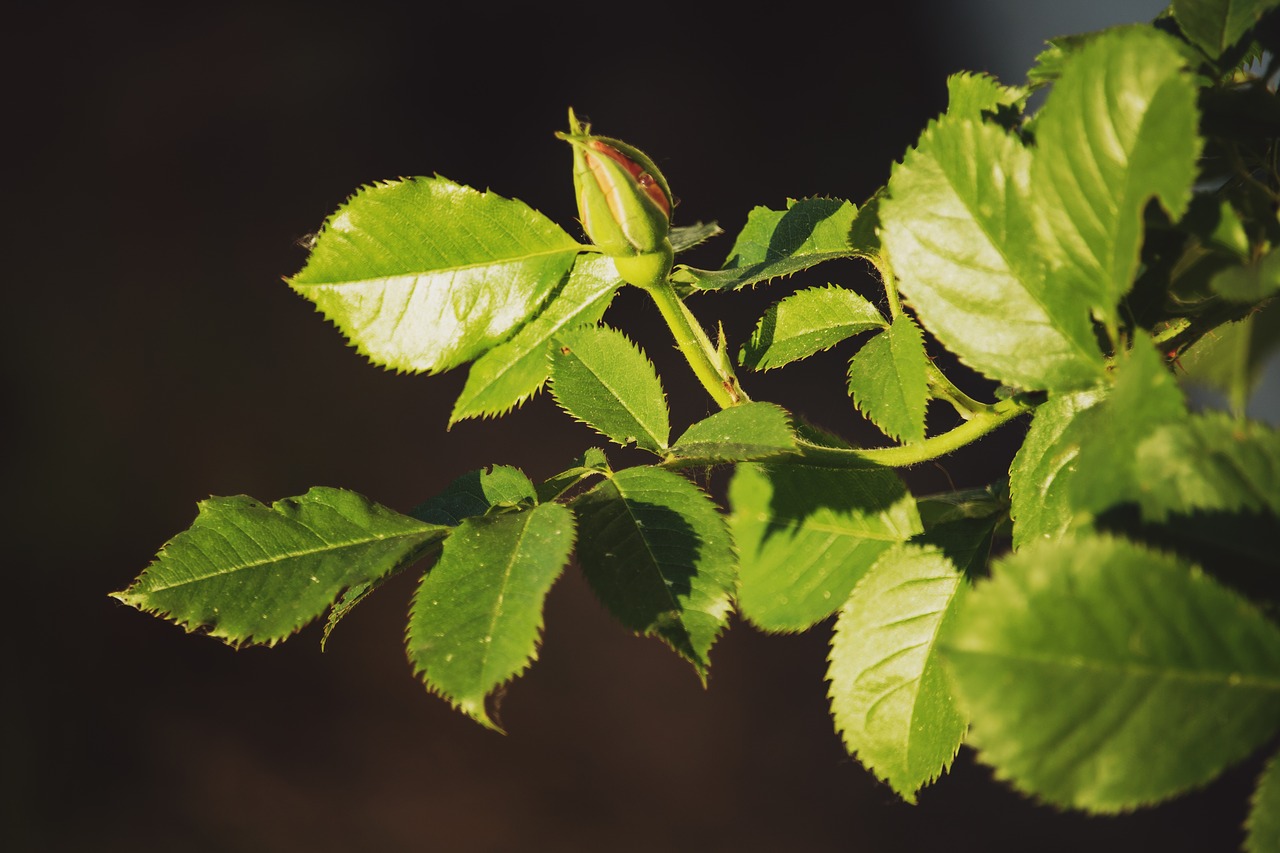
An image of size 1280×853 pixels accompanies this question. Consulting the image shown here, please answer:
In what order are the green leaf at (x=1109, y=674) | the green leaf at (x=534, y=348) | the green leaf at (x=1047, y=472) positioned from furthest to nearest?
1. the green leaf at (x=534, y=348)
2. the green leaf at (x=1047, y=472)
3. the green leaf at (x=1109, y=674)

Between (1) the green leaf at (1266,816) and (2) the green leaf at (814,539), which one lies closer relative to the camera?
(1) the green leaf at (1266,816)

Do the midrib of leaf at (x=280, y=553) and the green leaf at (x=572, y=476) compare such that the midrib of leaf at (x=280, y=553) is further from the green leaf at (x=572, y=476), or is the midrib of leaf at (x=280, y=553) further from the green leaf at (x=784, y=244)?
the green leaf at (x=784, y=244)

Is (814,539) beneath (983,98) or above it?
beneath

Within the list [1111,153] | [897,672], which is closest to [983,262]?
[1111,153]

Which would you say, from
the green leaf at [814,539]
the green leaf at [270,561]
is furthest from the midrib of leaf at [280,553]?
the green leaf at [814,539]

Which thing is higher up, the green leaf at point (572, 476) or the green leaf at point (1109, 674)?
the green leaf at point (1109, 674)

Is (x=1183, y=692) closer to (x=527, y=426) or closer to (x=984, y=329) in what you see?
(x=984, y=329)

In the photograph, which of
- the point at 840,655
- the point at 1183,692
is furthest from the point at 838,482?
the point at 1183,692

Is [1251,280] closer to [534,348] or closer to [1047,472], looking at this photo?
[1047,472]
